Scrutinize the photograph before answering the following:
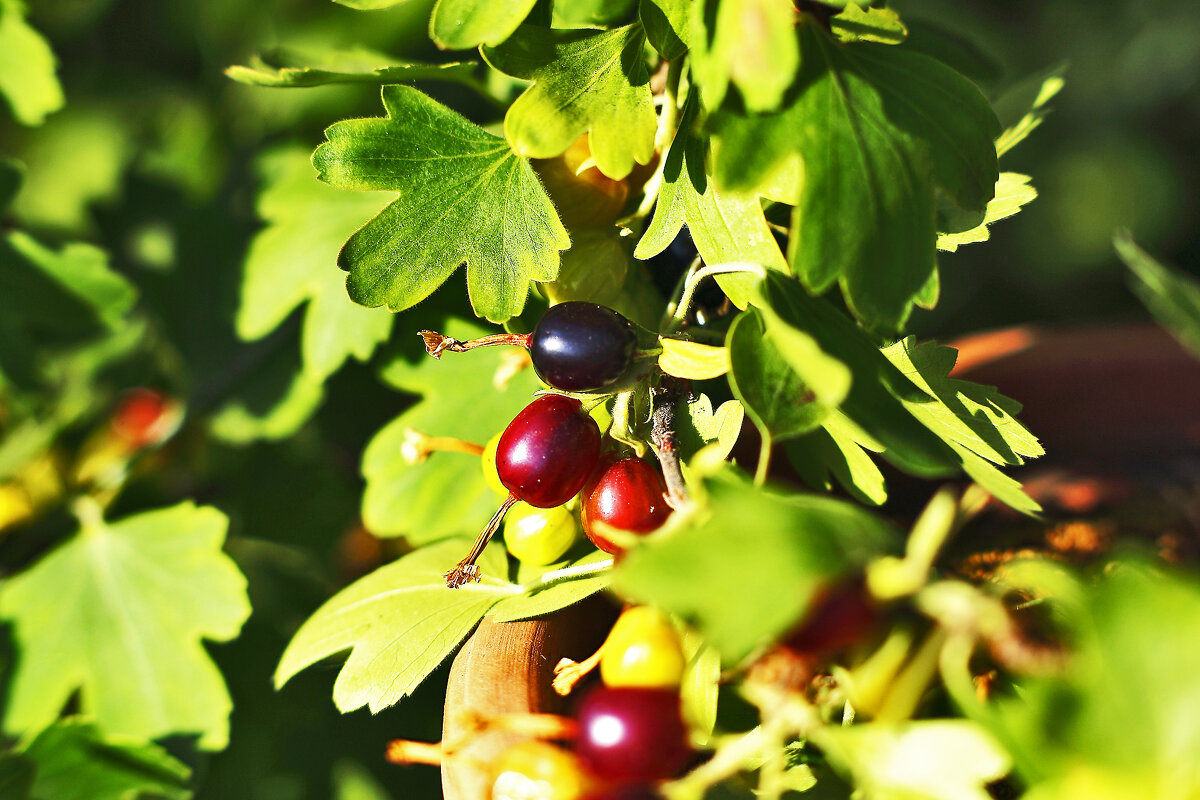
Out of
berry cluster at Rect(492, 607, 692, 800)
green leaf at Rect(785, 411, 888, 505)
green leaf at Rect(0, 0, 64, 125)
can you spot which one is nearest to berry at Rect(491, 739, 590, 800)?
berry cluster at Rect(492, 607, 692, 800)

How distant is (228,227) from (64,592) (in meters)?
0.39

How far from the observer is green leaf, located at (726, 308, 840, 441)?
40cm

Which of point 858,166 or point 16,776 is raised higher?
point 858,166

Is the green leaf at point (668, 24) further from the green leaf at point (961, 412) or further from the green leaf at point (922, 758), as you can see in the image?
the green leaf at point (922, 758)

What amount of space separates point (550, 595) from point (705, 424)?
0.13 meters

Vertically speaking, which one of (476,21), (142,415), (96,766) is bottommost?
(142,415)

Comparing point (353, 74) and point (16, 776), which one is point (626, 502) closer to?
point (353, 74)

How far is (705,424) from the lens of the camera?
500mm

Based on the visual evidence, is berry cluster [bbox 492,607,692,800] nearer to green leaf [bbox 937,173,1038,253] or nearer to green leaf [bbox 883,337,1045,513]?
green leaf [bbox 883,337,1045,513]

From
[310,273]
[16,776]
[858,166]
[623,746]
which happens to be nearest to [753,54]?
[858,166]

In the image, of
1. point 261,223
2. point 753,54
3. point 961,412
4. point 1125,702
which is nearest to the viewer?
point 1125,702

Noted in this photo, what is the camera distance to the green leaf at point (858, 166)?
41cm

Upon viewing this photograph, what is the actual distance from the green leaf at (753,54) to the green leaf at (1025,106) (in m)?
0.31

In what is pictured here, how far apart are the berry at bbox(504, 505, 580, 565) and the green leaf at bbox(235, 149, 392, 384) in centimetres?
22
